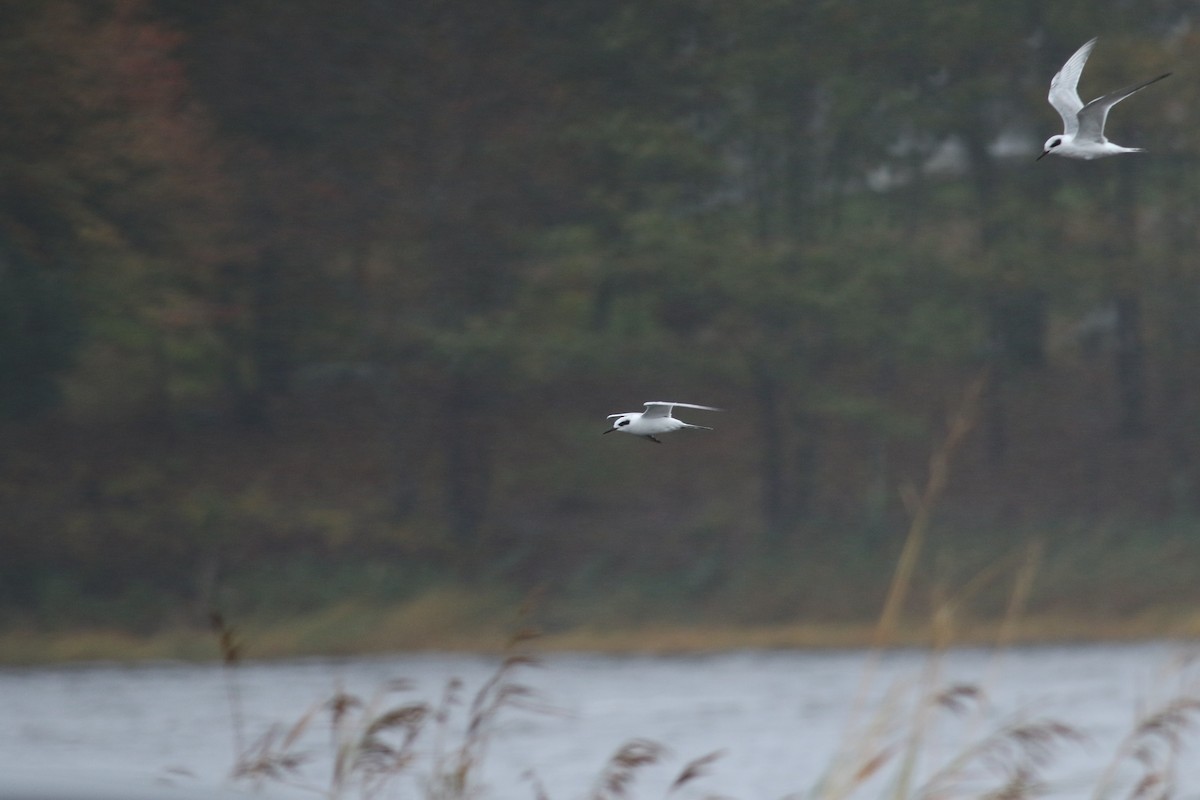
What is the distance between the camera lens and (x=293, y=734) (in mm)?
3777

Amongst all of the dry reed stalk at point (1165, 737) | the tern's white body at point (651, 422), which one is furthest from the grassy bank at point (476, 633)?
the tern's white body at point (651, 422)

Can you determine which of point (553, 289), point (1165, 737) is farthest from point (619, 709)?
point (1165, 737)

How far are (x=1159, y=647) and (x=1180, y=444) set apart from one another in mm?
4354

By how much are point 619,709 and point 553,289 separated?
20.5ft

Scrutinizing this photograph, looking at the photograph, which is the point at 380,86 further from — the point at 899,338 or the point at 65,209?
the point at 899,338

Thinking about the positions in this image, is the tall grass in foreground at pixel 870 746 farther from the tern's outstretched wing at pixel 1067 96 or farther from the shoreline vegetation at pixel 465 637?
the shoreline vegetation at pixel 465 637

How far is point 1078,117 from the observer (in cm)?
290

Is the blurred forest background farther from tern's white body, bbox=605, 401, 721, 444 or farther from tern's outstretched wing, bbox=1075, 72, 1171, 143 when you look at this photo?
tern's white body, bbox=605, 401, 721, 444

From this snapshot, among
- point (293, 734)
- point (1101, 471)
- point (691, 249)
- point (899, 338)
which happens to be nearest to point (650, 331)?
point (691, 249)

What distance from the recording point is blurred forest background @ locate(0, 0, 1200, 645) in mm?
20609

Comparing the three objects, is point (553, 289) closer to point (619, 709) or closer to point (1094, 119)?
point (619, 709)

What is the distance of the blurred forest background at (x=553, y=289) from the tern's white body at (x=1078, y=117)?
17.0m

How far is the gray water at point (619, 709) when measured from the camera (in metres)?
12.5

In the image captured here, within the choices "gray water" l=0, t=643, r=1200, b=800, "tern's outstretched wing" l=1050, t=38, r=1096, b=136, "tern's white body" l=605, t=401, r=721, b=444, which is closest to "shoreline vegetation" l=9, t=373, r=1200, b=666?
"gray water" l=0, t=643, r=1200, b=800
